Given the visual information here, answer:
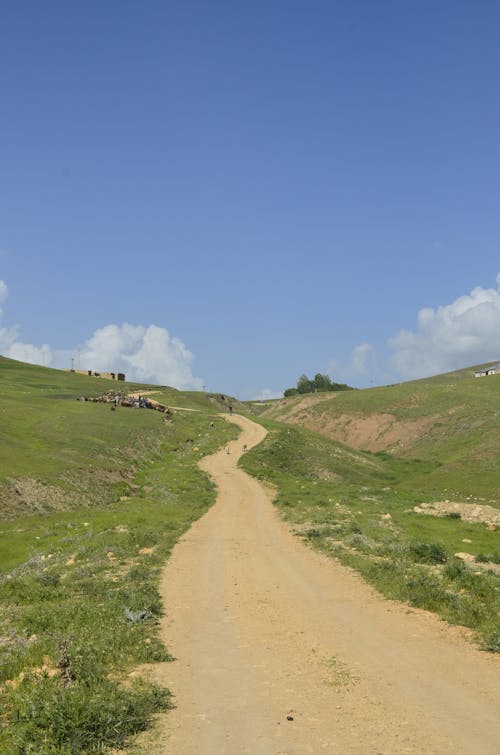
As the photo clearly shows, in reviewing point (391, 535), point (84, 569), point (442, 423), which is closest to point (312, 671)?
point (84, 569)

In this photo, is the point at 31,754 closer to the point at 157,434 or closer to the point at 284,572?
the point at 284,572

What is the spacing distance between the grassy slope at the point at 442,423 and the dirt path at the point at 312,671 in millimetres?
44192

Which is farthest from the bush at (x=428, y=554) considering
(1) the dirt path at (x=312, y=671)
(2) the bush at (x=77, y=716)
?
(2) the bush at (x=77, y=716)

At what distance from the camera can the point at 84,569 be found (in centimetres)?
2384

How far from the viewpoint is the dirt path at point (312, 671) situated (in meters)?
10.1

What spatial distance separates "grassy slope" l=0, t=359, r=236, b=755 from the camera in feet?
33.8

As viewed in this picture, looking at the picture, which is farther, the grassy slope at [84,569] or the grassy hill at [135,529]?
the grassy hill at [135,529]

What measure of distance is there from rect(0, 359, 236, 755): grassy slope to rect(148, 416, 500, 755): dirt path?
1014 millimetres

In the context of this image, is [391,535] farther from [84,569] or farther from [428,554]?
[84,569]

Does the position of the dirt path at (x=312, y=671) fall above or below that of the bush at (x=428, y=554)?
below

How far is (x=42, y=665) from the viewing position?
42.9 ft

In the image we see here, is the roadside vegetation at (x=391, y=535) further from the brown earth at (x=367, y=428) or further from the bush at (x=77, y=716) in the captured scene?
the brown earth at (x=367, y=428)

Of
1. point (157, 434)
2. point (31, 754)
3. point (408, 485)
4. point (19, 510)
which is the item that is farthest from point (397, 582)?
point (157, 434)

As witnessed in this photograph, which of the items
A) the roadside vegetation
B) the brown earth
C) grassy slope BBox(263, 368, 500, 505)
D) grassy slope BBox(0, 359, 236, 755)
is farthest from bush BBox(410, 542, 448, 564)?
the brown earth
